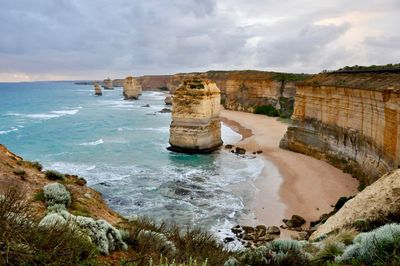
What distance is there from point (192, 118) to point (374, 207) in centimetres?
2053

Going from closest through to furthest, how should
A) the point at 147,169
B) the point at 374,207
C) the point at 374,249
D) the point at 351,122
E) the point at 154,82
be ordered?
the point at 374,249 < the point at 374,207 < the point at 351,122 < the point at 147,169 < the point at 154,82

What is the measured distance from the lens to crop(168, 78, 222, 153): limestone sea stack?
29.6 metres

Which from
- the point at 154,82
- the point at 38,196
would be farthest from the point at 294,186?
the point at 154,82

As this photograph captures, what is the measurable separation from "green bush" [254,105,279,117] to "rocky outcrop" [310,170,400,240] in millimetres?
47622

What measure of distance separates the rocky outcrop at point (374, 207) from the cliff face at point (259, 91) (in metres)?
46.6

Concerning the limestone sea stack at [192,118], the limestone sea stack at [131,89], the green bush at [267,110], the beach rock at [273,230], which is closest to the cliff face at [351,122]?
the beach rock at [273,230]

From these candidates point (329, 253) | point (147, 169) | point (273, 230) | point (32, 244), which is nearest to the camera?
point (32, 244)

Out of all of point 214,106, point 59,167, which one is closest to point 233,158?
point 214,106

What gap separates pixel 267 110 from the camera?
6141cm

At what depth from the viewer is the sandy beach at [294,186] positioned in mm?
17312

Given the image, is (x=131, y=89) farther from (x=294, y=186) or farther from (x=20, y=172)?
(x=20, y=172)

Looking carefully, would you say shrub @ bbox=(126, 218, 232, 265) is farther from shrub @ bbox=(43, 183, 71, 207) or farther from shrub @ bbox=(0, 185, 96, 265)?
shrub @ bbox=(43, 183, 71, 207)

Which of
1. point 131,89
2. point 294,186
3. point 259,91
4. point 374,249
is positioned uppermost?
point 131,89

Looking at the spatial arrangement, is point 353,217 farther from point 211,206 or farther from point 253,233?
point 211,206
